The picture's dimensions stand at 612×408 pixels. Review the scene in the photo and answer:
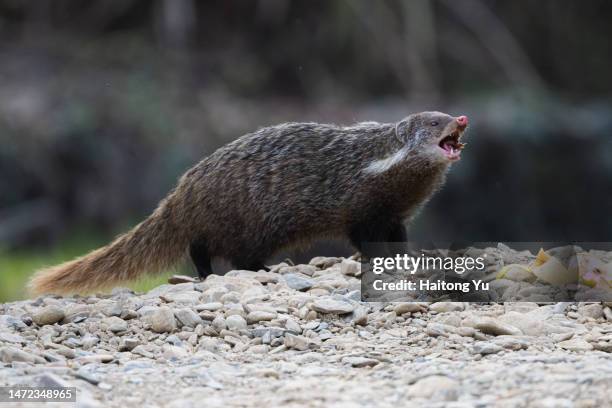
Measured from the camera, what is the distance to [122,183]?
14000 mm

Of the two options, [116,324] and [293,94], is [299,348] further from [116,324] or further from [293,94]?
[293,94]

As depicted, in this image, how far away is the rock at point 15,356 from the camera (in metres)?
4.94

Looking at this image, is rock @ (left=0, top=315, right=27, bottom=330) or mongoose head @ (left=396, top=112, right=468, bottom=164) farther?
mongoose head @ (left=396, top=112, right=468, bottom=164)

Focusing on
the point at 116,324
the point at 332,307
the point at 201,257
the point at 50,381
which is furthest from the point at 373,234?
the point at 50,381

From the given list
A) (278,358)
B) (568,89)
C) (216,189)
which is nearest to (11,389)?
(278,358)

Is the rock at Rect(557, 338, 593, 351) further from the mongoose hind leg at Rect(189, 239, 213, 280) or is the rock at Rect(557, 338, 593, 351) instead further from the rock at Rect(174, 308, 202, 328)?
the mongoose hind leg at Rect(189, 239, 213, 280)

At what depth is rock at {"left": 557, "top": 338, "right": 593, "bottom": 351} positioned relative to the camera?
522 centimetres

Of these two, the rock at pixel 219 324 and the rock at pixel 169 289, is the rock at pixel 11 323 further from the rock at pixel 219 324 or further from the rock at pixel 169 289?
the rock at pixel 219 324

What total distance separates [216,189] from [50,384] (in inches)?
121

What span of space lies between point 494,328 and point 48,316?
2348 millimetres

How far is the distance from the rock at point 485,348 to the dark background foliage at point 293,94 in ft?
28.5

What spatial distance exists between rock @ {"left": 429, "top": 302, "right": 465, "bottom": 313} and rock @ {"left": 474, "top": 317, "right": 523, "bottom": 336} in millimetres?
447

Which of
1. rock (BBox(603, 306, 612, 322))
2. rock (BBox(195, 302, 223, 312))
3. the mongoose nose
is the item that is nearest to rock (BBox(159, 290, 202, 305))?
rock (BBox(195, 302, 223, 312))

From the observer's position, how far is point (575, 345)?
17.3 ft
